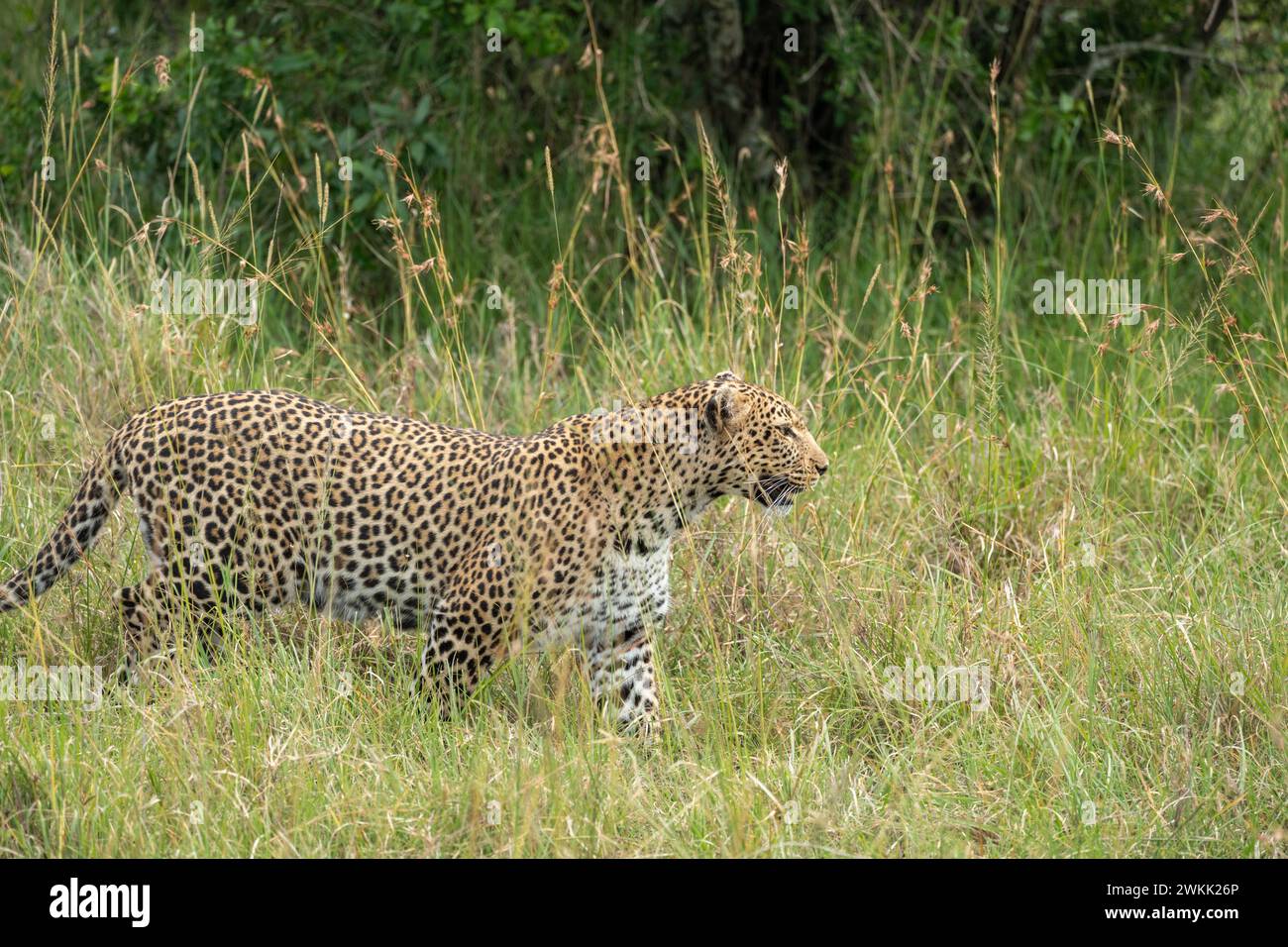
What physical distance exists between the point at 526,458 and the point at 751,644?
0.95m

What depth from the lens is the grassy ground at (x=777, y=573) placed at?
13.9ft

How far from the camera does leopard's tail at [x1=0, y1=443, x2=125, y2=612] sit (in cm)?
509

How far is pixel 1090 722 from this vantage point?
15.5 ft
